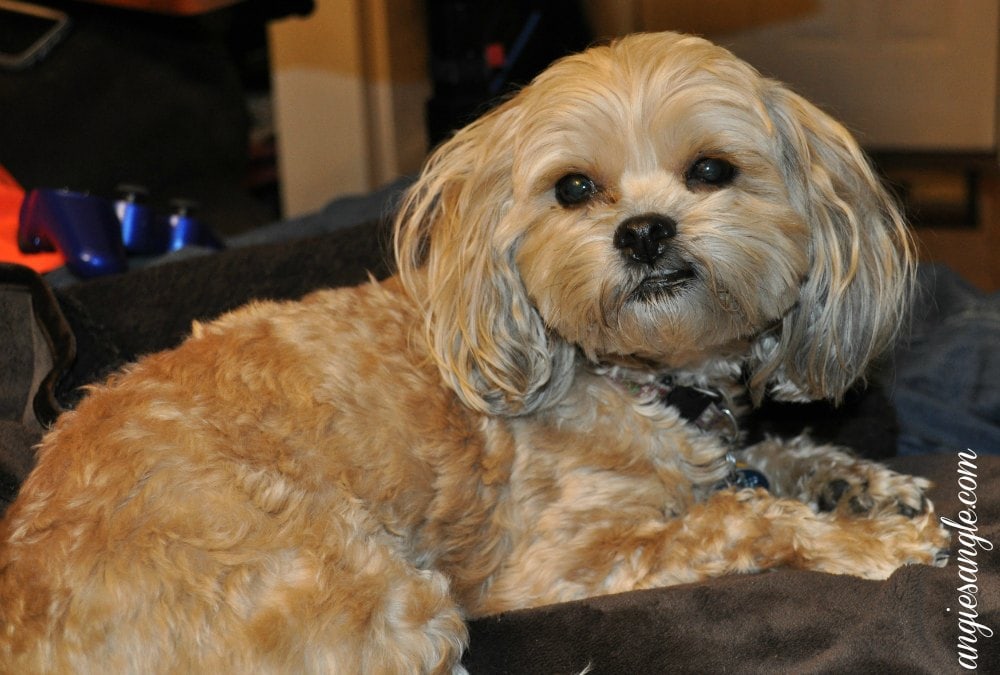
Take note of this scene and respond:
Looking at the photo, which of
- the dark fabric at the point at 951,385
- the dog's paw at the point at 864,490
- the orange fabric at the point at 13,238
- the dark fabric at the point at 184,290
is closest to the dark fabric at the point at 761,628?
the dog's paw at the point at 864,490

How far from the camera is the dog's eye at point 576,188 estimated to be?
231cm

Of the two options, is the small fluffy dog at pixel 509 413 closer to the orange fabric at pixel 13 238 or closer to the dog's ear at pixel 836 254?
the dog's ear at pixel 836 254

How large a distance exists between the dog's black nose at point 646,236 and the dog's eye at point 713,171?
17 centimetres

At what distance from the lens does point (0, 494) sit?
7.67 ft

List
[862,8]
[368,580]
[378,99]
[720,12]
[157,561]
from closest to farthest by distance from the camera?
[157,561], [368,580], [378,99], [862,8], [720,12]

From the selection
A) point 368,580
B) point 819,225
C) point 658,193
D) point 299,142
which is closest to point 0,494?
point 368,580

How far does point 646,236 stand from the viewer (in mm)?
2125

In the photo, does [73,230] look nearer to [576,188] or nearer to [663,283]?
[576,188]

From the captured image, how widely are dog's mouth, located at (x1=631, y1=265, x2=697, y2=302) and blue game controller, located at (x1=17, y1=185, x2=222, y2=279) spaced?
5.84ft

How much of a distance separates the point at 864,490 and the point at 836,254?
63 centimetres

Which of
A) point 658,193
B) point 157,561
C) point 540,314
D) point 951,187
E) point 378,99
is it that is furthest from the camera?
point 951,187

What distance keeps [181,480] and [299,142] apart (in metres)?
4.70

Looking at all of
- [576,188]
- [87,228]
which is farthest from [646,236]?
[87,228]

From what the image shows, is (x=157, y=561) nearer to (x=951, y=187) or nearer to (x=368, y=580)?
(x=368, y=580)
